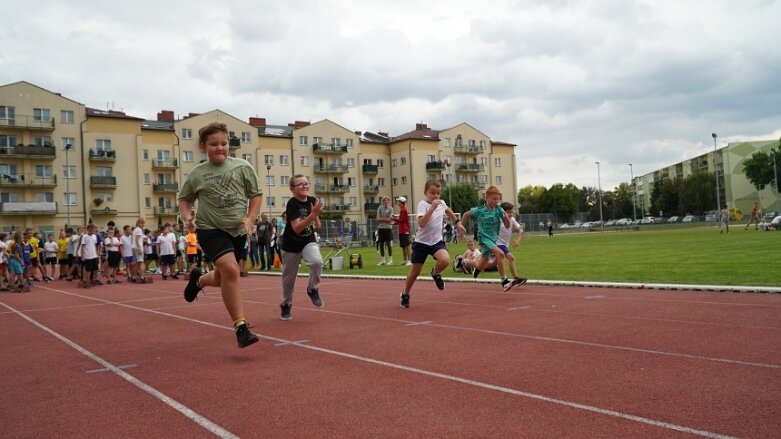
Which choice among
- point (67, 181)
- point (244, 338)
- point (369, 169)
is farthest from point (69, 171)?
point (244, 338)

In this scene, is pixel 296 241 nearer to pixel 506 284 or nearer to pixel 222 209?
pixel 222 209

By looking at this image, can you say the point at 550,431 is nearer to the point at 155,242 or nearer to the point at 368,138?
the point at 155,242

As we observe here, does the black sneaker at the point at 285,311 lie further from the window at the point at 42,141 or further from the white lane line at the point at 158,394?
the window at the point at 42,141

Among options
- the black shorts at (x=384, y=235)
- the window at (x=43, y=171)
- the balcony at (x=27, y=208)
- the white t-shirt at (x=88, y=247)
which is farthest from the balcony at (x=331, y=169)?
the white t-shirt at (x=88, y=247)

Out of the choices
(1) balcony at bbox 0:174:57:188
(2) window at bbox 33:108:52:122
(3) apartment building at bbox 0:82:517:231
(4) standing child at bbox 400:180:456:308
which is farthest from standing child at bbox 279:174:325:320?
(2) window at bbox 33:108:52:122

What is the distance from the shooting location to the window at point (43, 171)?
65.4m

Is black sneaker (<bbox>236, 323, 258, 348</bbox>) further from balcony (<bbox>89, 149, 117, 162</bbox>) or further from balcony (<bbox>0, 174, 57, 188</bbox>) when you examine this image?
balcony (<bbox>0, 174, 57, 188</bbox>)

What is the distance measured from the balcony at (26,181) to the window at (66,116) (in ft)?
19.9

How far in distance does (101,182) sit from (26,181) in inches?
279

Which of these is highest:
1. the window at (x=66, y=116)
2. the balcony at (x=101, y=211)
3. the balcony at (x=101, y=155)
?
the window at (x=66, y=116)

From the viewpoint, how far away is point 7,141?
63.8 m

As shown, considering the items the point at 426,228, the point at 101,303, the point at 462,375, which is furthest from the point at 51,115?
the point at 462,375

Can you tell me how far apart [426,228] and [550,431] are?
623cm

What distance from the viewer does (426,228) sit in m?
9.62
